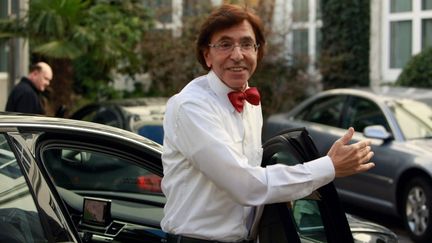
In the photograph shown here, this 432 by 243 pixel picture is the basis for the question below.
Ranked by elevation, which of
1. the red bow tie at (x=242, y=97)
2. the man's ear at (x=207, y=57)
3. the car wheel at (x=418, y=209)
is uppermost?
the man's ear at (x=207, y=57)

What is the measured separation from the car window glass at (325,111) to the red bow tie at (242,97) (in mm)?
7120

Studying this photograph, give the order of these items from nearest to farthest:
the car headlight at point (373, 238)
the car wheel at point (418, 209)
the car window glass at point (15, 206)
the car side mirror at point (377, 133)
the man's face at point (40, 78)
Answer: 1. the car window glass at point (15, 206)
2. the car headlight at point (373, 238)
3. the car wheel at point (418, 209)
4. the car side mirror at point (377, 133)
5. the man's face at point (40, 78)

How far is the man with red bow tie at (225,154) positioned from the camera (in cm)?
274

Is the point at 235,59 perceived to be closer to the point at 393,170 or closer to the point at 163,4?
the point at 393,170

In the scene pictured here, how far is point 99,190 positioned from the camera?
465 cm

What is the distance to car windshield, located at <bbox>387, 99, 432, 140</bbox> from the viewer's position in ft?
28.8

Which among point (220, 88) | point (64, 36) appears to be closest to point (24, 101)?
point (64, 36)

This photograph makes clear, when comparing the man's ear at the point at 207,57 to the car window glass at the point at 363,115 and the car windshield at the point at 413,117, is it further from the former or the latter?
the car window glass at the point at 363,115

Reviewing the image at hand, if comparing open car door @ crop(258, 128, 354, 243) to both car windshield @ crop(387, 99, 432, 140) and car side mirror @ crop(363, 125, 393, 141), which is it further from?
car windshield @ crop(387, 99, 432, 140)

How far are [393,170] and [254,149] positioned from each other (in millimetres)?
5874

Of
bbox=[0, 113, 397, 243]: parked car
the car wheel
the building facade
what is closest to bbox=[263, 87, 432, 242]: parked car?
the car wheel

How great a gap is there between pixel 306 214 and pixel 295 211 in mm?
54

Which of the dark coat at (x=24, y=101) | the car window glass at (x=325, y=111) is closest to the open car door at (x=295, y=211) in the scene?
the dark coat at (x=24, y=101)

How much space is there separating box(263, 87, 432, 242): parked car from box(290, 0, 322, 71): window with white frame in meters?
8.72
